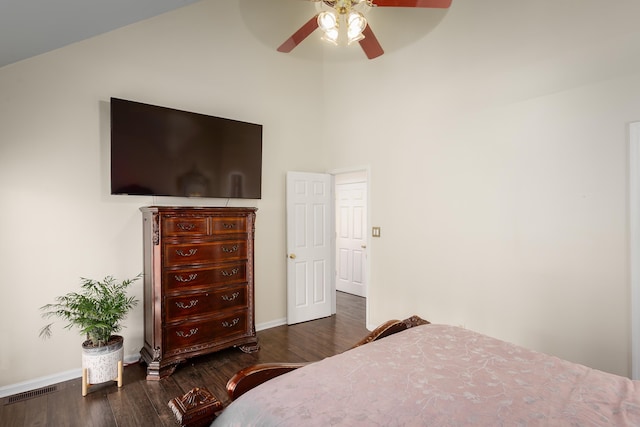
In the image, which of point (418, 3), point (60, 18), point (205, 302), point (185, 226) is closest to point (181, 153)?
point (185, 226)

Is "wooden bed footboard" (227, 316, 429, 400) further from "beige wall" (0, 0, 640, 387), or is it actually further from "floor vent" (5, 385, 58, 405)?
"floor vent" (5, 385, 58, 405)

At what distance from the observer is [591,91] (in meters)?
2.36

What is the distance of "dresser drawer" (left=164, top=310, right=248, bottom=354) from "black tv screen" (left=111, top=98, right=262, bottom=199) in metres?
1.31

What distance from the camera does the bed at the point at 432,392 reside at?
109cm

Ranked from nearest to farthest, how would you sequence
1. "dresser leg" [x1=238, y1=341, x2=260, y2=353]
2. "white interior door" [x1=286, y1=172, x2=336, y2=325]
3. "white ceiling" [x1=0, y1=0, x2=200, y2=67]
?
"white ceiling" [x1=0, y1=0, x2=200, y2=67] → "dresser leg" [x1=238, y1=341, x2=260, y2=353] → "white interior door" [x1=286, y1=172, x2=336, y2=325]

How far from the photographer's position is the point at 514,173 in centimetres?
275

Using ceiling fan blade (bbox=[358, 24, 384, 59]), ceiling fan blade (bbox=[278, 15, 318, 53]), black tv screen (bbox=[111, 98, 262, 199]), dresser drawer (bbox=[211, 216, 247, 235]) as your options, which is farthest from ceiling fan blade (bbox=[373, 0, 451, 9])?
dresser drawer (bbox=[211, 216, 247, 235])

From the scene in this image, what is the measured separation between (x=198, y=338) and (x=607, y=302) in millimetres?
3376

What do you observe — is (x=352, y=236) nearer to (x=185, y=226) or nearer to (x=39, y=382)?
(x=185, y=226)

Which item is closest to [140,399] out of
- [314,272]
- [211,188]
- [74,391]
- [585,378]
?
[74,391]

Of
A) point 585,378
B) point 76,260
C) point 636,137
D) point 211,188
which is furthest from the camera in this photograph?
point 211,188

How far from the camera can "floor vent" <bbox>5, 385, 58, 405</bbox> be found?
2563 mm

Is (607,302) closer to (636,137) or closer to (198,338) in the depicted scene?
(636,137)

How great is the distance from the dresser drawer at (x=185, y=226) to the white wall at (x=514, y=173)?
206 centimetres
